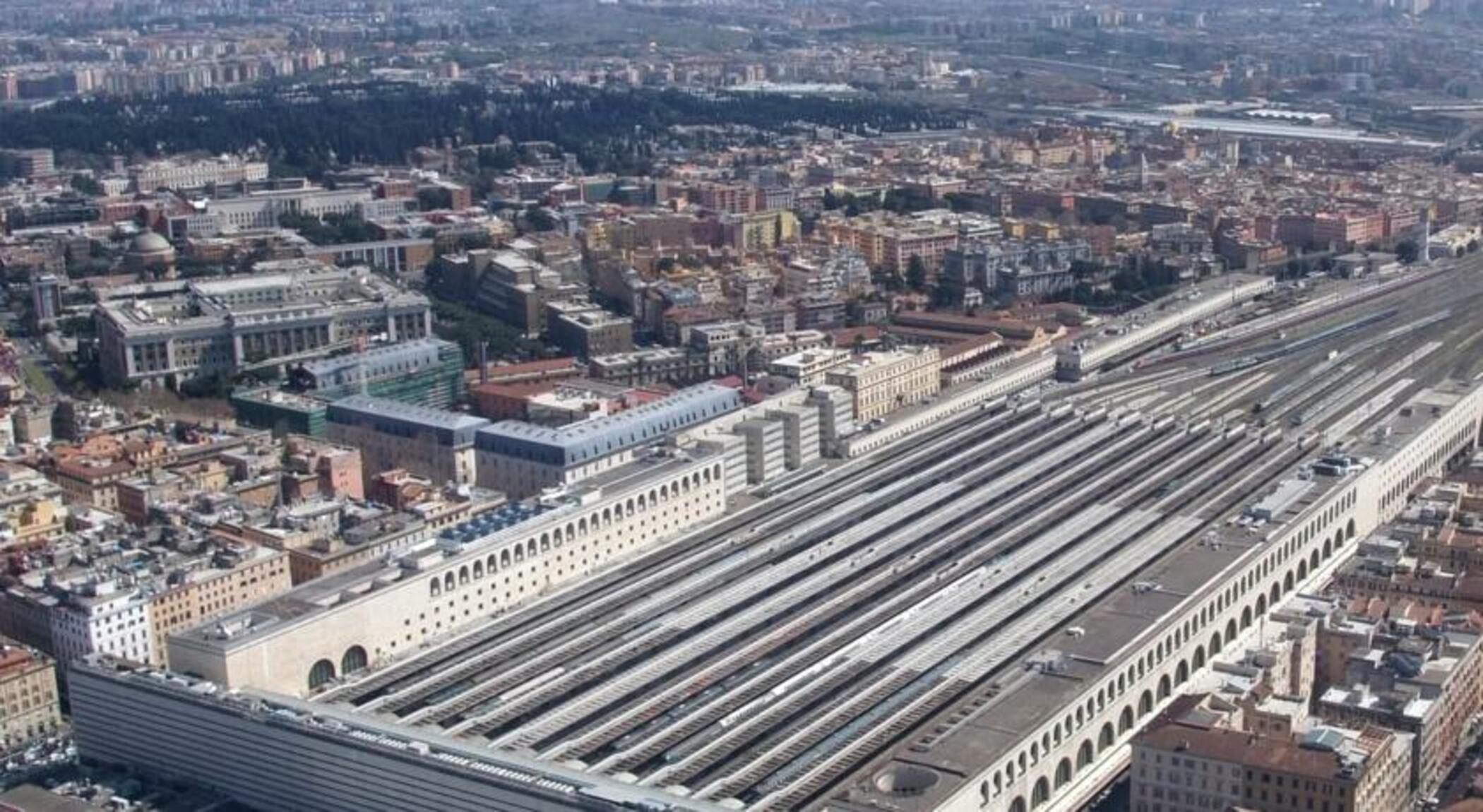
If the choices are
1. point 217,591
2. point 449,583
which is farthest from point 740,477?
point 217,591

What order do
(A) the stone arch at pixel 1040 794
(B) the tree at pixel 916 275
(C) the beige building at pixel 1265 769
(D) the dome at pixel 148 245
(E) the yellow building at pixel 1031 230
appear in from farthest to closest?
(E) the yellow building at pixel 1031 230 → (D) the dome at pixel 148 245 → (B) the tree at pixel 916 275 → (A) the stone arch at pixel 1040 794 → (C) the beige building at pixel 1265 769

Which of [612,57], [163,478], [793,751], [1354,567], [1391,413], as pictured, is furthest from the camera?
[612,57]

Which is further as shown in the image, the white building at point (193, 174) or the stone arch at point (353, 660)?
the white building at point (193, 174)

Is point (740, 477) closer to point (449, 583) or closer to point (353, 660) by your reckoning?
point (449, 583)

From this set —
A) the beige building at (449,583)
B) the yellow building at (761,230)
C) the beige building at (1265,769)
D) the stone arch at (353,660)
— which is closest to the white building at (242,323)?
the yellow building at (761,230)

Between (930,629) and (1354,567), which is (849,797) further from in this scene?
(1354,567)

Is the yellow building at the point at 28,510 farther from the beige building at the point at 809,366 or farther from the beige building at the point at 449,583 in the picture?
the beige building at the point at 809,366

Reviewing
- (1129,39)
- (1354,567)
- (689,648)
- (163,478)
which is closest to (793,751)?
(689,648)

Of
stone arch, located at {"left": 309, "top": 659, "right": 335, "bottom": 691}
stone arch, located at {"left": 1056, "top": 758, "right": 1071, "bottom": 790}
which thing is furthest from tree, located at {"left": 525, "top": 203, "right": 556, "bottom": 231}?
stone arch, located at {"left": 1056, "top": 758, "right": 1071, "bottom": 790}
